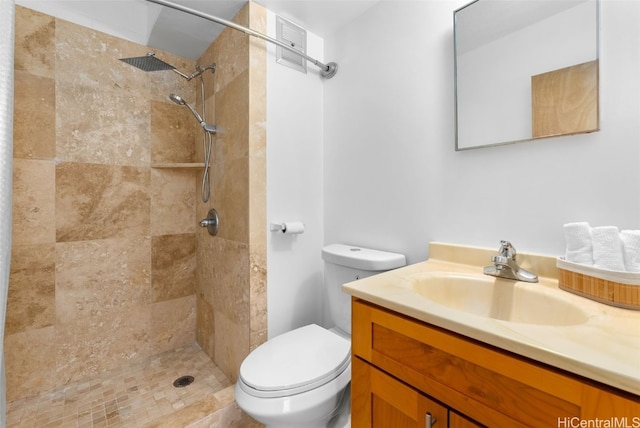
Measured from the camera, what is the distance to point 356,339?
805 mm

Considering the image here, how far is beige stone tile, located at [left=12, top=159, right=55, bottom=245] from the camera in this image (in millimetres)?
1404

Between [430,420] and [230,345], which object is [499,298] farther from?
[230,345]

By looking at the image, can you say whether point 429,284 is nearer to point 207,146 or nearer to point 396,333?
point 396,333

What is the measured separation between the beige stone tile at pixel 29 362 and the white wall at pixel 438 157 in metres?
1.73

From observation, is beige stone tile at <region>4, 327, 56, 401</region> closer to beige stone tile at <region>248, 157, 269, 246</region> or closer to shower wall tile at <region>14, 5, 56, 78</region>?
beige stone tile at <region>248, 157, 269, 246</region>

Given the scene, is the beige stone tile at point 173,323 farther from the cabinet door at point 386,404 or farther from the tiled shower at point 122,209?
the cabinet door at point 386,404

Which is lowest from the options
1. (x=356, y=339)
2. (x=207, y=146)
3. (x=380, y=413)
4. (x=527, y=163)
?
(x=380, y=413)

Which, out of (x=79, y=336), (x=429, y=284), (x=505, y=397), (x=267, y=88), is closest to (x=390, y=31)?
(x=267, y=88)

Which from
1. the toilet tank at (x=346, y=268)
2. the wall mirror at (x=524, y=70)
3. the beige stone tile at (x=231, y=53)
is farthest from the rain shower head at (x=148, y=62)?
the wall mirror at (x=524, y=70)

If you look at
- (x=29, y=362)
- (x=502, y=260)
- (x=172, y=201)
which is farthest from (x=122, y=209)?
(x=502, y=260)

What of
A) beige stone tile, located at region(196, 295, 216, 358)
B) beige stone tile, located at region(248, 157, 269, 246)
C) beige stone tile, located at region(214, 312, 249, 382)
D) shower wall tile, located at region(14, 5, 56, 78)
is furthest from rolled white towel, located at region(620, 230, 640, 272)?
shower wall tile, located at region(14, 5, 56, 78)

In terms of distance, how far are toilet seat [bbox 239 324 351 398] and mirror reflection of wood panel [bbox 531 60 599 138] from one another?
110 centimetres

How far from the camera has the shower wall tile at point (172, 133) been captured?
1.84m

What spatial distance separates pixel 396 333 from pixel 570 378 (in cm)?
33
